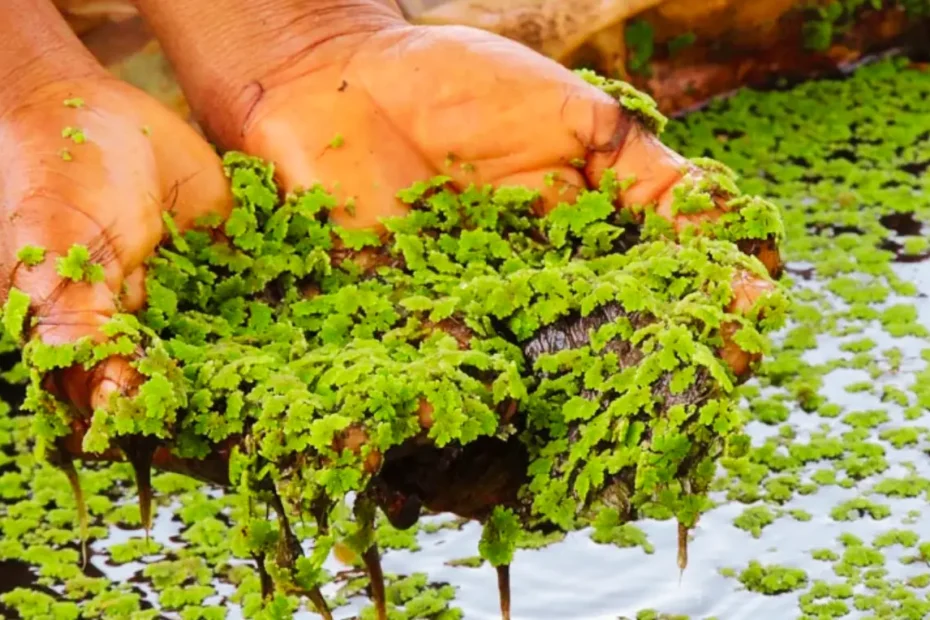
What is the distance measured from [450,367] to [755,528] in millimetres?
967

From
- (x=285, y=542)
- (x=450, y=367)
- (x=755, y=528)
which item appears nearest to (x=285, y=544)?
(x=285, y=542)

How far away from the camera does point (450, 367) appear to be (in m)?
1.74

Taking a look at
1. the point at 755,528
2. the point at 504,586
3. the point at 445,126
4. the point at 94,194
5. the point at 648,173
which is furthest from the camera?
the point at 755,528

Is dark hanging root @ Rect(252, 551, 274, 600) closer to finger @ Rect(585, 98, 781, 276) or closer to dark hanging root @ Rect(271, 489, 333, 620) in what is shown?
dark hanging root @ Rect(271, 489, 333, 620)

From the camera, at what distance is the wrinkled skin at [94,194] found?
72.4 inches

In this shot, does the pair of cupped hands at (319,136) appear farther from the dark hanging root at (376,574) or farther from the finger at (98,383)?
the dark hanging root at (376,574)

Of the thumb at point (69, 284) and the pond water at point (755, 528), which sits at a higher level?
the thumb at point (69, 284)

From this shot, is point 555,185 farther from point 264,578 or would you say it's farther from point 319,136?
point 264,578

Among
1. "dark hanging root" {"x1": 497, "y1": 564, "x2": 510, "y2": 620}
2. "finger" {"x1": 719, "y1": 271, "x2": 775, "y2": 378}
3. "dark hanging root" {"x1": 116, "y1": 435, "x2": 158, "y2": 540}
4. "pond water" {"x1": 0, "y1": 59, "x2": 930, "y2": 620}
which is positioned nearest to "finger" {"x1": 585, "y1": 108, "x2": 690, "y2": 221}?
"finger" {"x1": 719, "y1": 271, "x2": 775, "y2": 378}

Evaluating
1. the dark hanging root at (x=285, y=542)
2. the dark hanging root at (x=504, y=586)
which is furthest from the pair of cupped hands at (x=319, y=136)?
the dark hanging root at (x=504, y=586)

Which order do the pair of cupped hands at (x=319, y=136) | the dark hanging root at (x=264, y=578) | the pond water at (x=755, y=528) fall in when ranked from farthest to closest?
the pond water at (x=755, y=528), the pair of cupped hands at (x=319, y=136), the dark hanging root at (x=264, y=578)

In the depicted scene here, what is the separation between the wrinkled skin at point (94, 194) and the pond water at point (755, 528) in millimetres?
686

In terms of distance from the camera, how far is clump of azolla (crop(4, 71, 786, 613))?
1675 mm

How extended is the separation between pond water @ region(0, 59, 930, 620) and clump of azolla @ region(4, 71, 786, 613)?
57 cm
